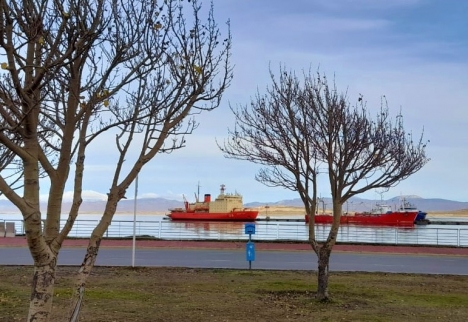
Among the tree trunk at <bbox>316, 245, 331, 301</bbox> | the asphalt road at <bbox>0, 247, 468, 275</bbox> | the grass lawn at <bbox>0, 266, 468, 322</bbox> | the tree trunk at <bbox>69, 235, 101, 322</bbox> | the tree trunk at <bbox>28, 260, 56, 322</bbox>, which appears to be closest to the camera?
the tree trunk at <bbox>28, 260, 56, 322</bbox>

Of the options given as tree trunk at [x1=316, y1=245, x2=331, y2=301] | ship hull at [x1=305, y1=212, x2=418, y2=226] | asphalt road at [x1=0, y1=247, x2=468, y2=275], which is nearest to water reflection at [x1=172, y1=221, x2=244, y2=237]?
asphalt road at [x1=0, y1=247, x2=468, y2=275]

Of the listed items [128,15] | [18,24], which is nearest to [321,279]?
Answer: [128,15]

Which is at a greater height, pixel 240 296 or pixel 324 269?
pixel 324 269

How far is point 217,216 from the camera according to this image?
7012cm

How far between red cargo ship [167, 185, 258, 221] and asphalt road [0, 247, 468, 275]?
4439 cm

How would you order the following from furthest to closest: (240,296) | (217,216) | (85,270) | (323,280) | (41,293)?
(217,216) → (240,296) → (323,280) → (85,270) → (41,293)

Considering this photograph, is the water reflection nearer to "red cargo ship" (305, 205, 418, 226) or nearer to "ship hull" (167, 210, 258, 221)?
"ship hull" (167, 210, 258, 221)

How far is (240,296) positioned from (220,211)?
59.5 metres

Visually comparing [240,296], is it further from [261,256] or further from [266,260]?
[261,256]

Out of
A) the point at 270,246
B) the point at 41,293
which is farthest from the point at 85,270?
the point at 270,246

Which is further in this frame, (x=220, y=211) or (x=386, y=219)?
(x=386, y=219)

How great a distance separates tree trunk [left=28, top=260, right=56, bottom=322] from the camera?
466cm

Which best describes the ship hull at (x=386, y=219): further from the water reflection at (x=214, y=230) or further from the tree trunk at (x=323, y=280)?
the tree trunk at (x=323, y=280)

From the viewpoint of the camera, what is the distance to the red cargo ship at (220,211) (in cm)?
7006
